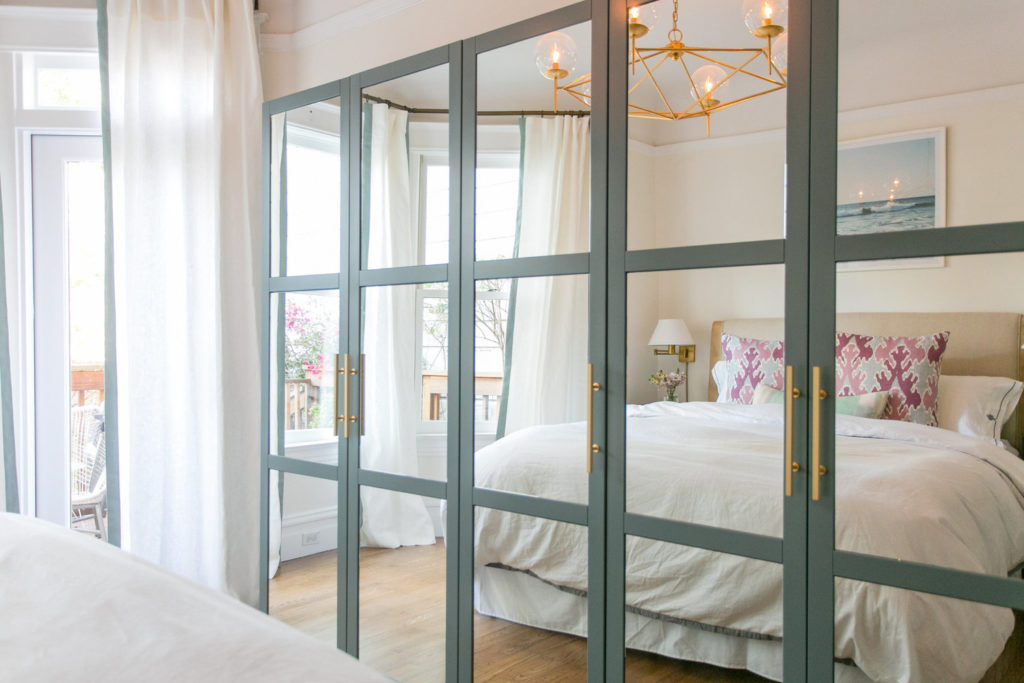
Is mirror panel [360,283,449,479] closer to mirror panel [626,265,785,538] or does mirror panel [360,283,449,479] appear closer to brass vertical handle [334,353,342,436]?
brass vertical handle [334,353,342,436]

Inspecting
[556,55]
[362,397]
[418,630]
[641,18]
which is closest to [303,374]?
[362,397]

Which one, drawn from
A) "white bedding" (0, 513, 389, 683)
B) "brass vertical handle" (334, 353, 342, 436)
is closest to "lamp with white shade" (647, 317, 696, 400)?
"white bedding" (0, 513, 389, 683)

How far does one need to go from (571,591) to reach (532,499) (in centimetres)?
27

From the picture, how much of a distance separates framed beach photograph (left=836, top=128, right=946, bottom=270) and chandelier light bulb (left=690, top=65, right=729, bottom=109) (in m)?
0.33

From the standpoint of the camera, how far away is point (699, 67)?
177cm

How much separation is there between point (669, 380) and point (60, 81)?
3.23 metres

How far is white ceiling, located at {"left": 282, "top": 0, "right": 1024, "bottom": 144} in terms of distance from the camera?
4.62 feet

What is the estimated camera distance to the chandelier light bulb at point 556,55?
6.64 feet

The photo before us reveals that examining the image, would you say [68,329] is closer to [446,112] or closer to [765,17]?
[446,112]

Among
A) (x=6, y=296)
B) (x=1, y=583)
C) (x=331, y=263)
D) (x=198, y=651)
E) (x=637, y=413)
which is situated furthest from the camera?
(x=6, y=296)

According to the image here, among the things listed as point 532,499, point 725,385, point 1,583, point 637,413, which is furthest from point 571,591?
point 1,583

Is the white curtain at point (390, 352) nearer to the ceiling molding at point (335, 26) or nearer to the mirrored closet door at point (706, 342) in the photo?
the mirrored closet door at point (706, 342)

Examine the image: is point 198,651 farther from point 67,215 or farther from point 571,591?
point 67,215

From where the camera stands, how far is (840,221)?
1.57 m
